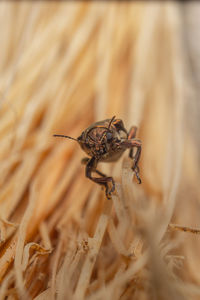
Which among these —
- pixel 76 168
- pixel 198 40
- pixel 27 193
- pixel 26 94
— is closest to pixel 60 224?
pixel 27 193

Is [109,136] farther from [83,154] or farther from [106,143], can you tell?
[83,154]

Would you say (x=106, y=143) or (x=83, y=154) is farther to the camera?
(x=83, y=154)

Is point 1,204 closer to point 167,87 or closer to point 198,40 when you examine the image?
point 167,87

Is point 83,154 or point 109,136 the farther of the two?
point 83,154

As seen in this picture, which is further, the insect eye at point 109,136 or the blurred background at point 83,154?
the insect eye at point 109,136

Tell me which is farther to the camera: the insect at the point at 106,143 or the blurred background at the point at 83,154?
the insect at the point at 106,143

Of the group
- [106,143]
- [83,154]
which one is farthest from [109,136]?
[83,154]

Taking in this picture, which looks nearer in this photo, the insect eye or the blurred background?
the blurred background

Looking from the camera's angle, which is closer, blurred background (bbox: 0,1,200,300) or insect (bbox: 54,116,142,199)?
blurred background (bbox: 0,1,200,300)
